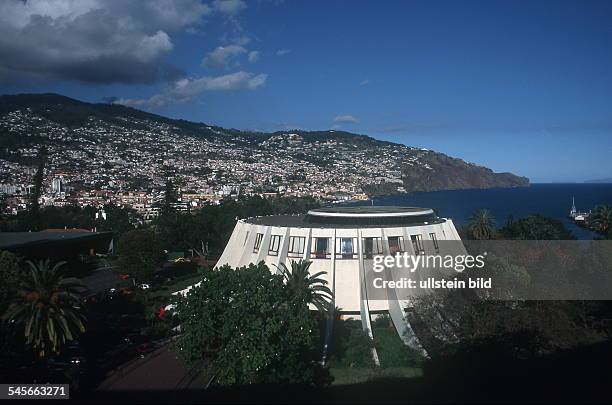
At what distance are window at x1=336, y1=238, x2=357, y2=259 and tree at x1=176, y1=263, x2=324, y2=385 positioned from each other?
929cm

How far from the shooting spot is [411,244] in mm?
35344

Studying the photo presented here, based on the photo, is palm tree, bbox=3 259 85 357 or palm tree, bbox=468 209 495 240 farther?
palm tree, bbox=468 209 495 240

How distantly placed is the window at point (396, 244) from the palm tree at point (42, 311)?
20156 mm

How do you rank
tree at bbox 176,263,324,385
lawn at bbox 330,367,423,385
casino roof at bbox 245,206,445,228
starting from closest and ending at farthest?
tree at bbox 176,263,324,385
lawn at bbox 330,367,423,385
casino roof at bbox 245,206,445,228

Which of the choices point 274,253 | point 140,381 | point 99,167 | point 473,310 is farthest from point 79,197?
point 473,310

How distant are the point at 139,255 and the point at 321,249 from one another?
20.8 meters

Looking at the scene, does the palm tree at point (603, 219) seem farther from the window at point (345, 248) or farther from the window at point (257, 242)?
the window at point (257, 242)

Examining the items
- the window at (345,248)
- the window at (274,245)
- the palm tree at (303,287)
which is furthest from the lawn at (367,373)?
the window at (274,245)

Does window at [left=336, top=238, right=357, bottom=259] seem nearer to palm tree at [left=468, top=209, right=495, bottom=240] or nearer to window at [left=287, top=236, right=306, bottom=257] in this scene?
window at [left=287, top=236, right=306, bottom=257]

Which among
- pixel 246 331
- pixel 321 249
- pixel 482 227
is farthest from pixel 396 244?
pixel 482 227

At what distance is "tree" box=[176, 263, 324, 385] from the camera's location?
22250 mm

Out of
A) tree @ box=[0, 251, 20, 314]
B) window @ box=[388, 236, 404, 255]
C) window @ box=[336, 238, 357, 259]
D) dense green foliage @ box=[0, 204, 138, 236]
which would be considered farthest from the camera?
dense green foliage @ box=[0, 204, 138, 236]

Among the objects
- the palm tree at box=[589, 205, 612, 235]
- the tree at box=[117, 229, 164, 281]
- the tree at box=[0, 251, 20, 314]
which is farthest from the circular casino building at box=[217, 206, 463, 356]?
the palm tree at box=[589, 205, 612, 235]

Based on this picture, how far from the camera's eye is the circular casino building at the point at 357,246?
33094mm
